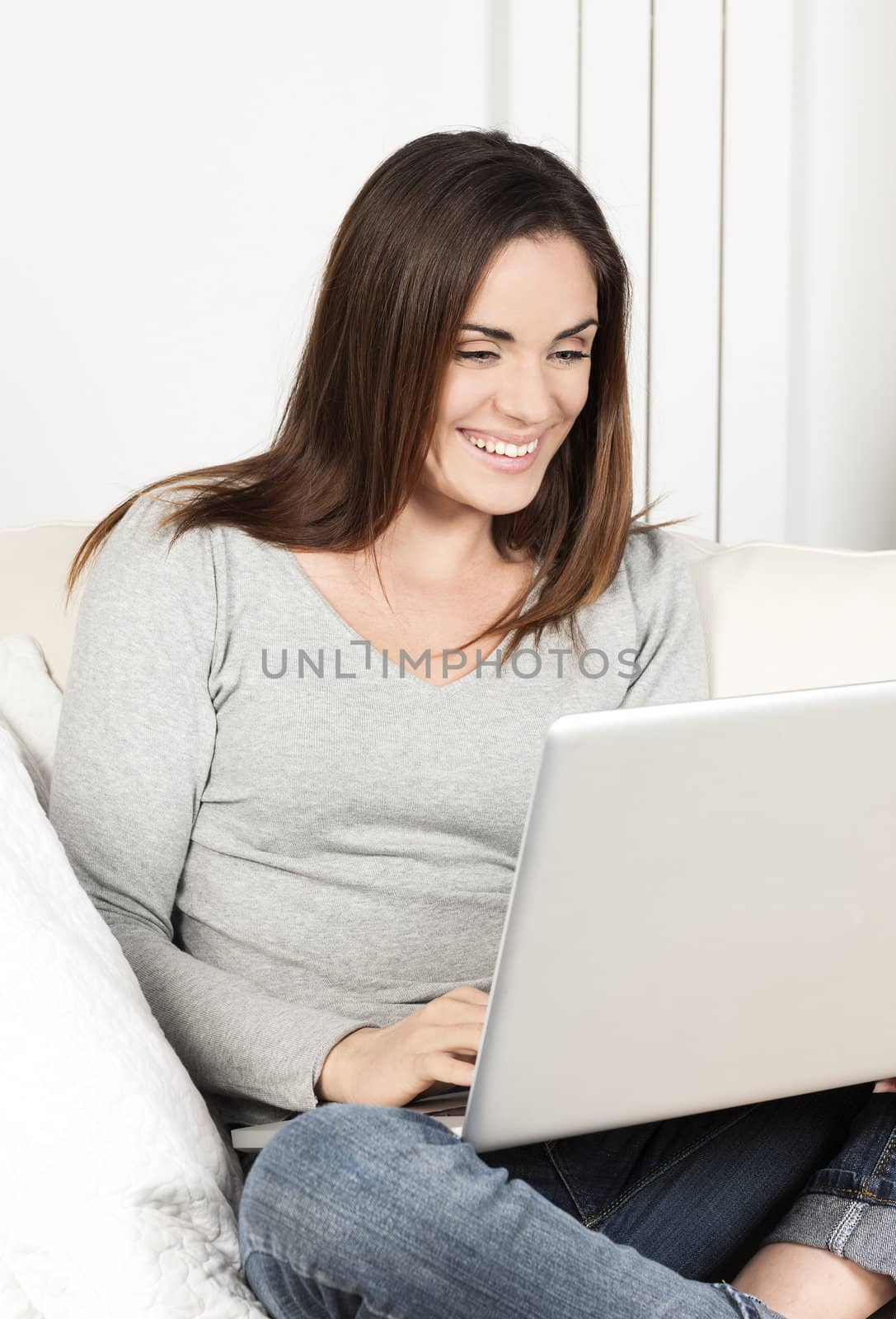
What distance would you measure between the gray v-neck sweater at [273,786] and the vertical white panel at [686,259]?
1.27 meters

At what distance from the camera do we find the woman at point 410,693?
984 mm

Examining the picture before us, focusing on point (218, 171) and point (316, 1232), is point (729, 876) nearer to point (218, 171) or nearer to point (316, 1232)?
point (316, 1232)

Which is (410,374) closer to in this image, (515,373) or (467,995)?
(515,373)

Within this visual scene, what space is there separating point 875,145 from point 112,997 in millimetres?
2209

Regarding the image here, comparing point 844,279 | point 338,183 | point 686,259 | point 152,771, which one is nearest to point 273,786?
point 152,771

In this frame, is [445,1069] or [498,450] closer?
[445,1069]

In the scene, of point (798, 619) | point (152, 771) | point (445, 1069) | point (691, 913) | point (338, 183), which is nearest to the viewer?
point (691, 913)

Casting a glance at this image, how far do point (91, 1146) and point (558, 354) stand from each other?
784 millimetres

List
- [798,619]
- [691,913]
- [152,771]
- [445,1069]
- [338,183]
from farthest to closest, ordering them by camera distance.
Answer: [338,183] → [798,619] → [152,771] → [445,1069] → [691,913]

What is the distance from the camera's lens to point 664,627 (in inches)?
52.9

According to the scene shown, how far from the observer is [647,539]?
1.44 m

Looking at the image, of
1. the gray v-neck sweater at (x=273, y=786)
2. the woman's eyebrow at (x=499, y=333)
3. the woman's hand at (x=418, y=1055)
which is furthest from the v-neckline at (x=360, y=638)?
the woman's hand at (x=418, y=1055)

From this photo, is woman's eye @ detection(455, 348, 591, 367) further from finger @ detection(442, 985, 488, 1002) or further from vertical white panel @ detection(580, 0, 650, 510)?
vertical white panel @ detection(580, 0, 650, 510)

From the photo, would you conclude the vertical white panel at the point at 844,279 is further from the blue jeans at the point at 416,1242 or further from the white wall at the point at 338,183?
the blue jeans at the point at 416,1242
